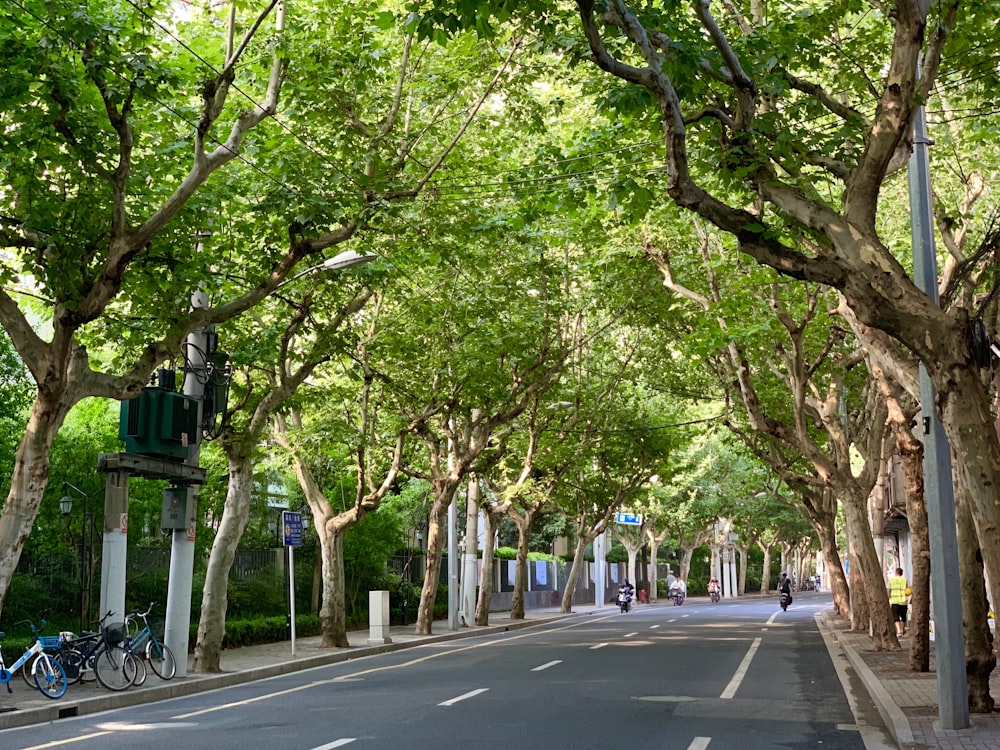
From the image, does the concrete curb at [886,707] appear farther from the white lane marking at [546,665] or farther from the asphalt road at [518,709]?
the white lane marking at [546,665]

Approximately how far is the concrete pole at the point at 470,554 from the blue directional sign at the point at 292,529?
11.0 meters

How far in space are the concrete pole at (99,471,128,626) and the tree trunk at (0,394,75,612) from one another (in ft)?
13.9

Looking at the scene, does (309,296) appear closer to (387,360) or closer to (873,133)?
(387,360)

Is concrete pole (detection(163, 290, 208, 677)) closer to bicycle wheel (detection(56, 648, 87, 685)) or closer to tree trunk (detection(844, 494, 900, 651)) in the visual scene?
bicycle wheel (detection(56, 648, 87, 685))

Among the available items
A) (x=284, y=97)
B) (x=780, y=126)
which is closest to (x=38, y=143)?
(x=284, y=97)

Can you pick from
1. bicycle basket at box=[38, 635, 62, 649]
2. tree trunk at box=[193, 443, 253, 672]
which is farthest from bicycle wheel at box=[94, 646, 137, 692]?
tree trunk at box=[193, 443, 253, 672]

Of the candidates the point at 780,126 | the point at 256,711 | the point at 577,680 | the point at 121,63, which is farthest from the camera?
the point at 577,680

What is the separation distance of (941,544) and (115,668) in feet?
36.4

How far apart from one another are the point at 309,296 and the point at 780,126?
844 cm

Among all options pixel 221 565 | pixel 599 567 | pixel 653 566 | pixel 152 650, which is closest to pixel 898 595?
pixel 221 565

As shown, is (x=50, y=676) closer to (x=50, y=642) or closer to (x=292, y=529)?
(x=50, y=642)

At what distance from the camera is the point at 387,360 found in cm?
2559

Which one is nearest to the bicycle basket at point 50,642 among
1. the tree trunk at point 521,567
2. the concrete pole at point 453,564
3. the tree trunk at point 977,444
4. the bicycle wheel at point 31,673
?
the bicycle wheel at point 31,673

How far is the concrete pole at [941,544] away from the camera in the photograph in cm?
1042
